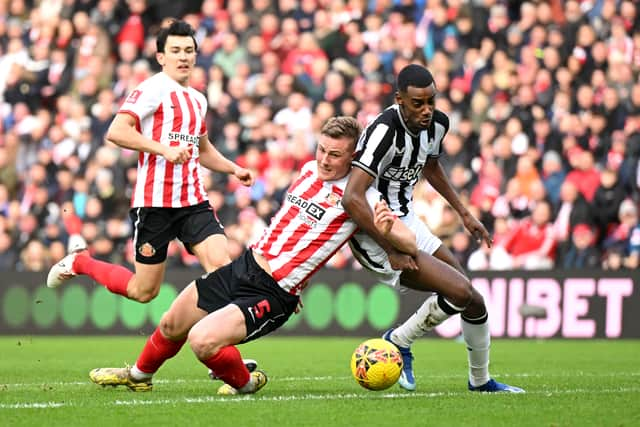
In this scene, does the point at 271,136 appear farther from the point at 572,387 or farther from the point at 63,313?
the point at 572,387

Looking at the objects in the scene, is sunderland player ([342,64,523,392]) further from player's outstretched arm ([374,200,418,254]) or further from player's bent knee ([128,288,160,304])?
player's bent knee ([128,288,160,304])

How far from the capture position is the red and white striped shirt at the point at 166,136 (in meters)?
9.56

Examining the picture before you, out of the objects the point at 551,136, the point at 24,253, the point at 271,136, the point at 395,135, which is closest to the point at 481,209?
the point at 551,136

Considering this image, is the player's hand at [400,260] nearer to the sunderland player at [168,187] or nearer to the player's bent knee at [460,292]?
the player's bent knee at [460,292]

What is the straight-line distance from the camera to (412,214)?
8.92 m

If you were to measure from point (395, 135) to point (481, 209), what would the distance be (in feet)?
25.7

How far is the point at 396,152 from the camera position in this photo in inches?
333

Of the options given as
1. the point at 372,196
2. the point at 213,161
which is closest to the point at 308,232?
the point at 372,196

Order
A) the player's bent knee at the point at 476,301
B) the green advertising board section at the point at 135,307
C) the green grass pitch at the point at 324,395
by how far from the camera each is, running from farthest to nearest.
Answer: the green advertising board section at the point at 135,307, the player's bent knee at the point at 476,301, the green grass pitch at the point at 324,395

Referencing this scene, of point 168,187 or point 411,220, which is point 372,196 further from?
point 168,187

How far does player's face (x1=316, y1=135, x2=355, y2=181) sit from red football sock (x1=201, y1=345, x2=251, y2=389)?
129 centimetres

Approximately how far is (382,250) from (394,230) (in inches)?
16.5

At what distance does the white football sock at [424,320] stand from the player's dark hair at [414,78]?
4.87 ft

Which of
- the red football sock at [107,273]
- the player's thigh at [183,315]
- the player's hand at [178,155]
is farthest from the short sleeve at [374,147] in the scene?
the red football sock at [107,273]
